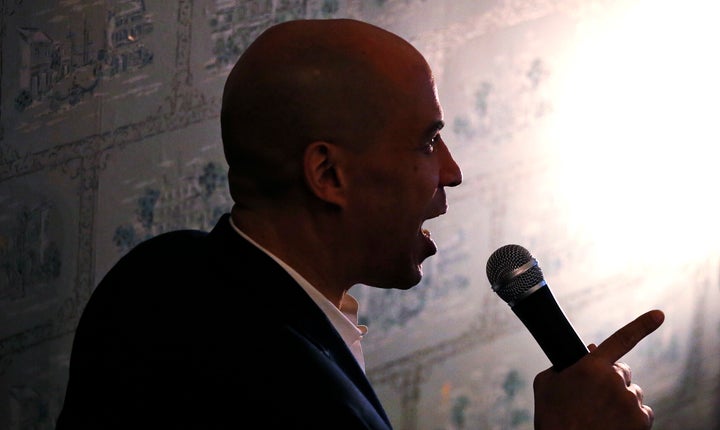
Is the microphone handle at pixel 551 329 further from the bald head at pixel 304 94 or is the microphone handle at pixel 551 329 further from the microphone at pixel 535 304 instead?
the bald head at pixel 304 94

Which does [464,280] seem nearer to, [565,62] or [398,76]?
[565,62]

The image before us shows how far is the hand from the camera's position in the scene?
3.82ft

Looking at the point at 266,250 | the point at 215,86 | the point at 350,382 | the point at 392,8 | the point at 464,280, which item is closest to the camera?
the point at 350,382

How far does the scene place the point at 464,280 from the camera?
2824 mm

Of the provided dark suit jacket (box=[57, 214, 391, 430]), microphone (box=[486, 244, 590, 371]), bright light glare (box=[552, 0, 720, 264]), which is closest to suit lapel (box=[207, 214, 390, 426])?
dark suit jacket (box=[57, 214, 391, 430])

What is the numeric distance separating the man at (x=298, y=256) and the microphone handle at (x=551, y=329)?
0.03 metres

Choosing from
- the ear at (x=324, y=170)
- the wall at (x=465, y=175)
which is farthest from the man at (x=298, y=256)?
the wall at (x=465, y=175)

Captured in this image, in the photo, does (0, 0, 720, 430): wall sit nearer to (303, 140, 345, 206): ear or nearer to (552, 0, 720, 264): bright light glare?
(552, 0, 720, 264): bright light glare

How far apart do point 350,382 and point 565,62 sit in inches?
79.0

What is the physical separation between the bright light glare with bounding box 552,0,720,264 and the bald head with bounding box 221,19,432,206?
1.76m

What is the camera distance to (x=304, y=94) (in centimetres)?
120

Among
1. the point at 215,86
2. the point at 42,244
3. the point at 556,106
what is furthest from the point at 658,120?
the point at 42,244

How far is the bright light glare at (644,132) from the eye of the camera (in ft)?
9.75

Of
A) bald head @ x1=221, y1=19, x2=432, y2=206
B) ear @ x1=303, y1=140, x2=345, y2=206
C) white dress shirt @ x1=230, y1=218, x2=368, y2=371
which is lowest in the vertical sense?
white dress shirt @ x1=230, y1=218, x2=368, y2=371
